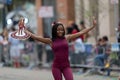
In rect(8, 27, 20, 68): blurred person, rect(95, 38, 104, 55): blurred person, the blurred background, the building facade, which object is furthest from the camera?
the building facade

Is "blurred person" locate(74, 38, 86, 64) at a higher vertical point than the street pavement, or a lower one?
higher

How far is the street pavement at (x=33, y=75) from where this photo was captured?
1680cm

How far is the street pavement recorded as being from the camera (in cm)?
1680

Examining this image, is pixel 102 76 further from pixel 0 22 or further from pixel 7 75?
pixel 0 22

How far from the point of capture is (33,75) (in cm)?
1809

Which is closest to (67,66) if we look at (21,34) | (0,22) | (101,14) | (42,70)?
(21,34)

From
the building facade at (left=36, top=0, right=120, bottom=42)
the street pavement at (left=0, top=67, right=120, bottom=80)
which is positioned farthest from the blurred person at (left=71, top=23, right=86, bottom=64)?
the building facade at (left=36, top=0, right=120, bottom=42)

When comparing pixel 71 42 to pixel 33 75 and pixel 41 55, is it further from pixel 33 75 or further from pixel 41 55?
pixel 33 75

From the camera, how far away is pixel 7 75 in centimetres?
1827

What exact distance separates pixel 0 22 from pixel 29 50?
48.2ft

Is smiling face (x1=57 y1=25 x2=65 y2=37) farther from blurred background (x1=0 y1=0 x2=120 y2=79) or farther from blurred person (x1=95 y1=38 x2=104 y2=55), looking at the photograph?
blurred person (x1=95 y1=38 x2=104 y2=55)

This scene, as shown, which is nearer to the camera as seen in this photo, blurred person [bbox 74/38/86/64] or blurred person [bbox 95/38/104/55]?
blurred person [bbox 95/38/104/55]

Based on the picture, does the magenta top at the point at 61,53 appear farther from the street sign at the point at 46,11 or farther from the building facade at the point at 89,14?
the street sign at the point at 46,11

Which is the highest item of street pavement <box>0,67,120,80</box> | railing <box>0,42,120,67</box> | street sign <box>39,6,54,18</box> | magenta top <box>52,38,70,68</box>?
street sign <box>39,6,54,18</box>
